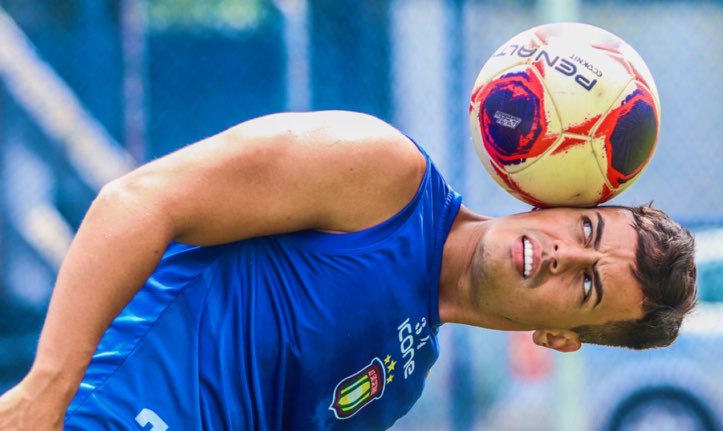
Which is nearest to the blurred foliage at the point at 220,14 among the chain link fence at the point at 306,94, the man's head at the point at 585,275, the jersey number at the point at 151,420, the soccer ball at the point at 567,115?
the chain link fence at the point at 306,94

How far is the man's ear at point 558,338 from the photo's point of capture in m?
3.00

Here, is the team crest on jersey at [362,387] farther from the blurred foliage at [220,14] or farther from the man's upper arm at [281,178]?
the blurred foliage at [220,14]

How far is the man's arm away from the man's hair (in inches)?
28.7

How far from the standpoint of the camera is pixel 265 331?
2547 mm

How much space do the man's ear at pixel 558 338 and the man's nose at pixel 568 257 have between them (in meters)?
0.28

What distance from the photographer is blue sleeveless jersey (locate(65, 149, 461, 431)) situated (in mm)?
2449

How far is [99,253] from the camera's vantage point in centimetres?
208

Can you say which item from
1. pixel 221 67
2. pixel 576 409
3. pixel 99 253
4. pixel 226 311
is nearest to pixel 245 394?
pixel 226 311

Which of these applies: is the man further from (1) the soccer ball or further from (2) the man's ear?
(1) the soccer ball

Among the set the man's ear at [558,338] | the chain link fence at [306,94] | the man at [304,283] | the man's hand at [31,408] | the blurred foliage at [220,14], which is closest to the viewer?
the man's hand at [31,408]

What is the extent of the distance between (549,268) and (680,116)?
12.5ft

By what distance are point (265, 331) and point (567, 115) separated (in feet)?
3.15

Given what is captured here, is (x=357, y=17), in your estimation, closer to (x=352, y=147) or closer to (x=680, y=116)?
(x=680, y=116)

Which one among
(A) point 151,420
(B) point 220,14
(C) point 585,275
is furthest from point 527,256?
(B) point 220,14
